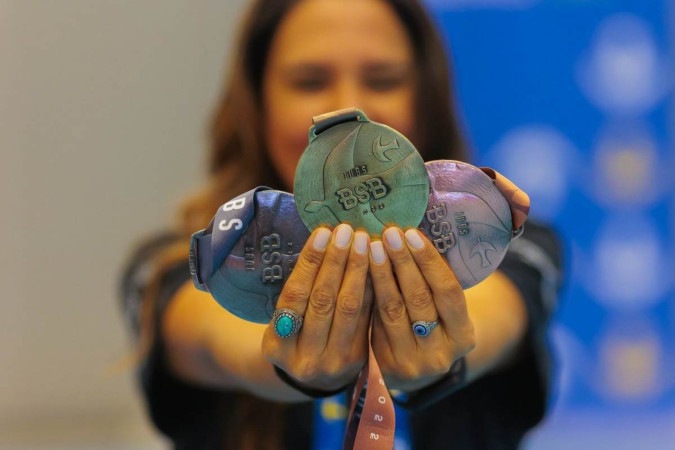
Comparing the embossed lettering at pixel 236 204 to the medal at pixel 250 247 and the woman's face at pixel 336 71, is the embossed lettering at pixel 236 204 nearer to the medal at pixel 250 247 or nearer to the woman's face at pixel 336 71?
the medal at pixel 250 247

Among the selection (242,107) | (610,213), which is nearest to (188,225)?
(242,107)

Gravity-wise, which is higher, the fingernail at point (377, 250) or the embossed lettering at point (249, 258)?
the fingernail at point (377, 250)

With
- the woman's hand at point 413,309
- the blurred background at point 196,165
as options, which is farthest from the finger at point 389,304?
the blurred background at point 196,165

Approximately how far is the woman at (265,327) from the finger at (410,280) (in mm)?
36

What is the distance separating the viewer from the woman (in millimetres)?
460

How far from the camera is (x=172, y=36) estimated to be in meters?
1.13

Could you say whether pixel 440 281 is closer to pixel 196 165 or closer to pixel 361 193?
pixel 361 193

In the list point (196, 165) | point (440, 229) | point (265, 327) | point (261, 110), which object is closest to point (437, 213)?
point (440, 229)

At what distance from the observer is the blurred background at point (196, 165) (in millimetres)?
1098

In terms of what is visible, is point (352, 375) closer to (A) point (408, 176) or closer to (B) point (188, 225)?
(A) point (408, 176)

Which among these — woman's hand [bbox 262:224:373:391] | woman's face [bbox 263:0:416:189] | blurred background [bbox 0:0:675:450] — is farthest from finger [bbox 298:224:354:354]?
blurred background [bbox 0:0:675:450]

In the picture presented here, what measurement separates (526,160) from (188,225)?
0.69 m

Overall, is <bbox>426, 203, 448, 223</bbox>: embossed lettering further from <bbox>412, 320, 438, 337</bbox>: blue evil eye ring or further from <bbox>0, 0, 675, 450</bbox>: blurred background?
<bbox>0, 0, 675, 450</bbox>: blurred background

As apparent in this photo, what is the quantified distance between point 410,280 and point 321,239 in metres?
0.04
